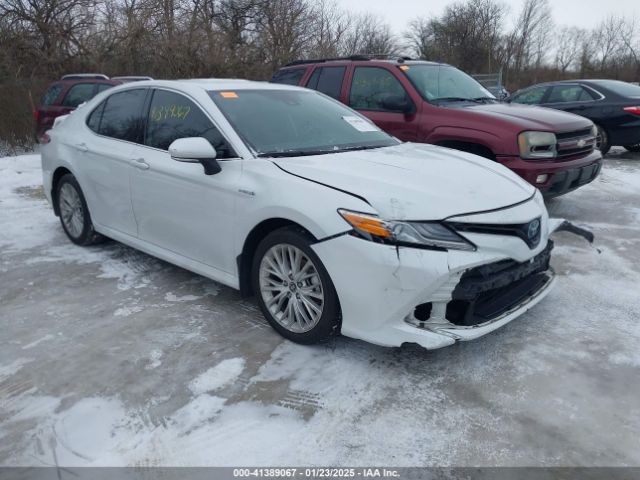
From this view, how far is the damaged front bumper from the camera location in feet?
9.09

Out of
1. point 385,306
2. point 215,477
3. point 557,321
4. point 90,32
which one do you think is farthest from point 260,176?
point 90,32

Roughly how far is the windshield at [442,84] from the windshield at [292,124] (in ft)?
6.96

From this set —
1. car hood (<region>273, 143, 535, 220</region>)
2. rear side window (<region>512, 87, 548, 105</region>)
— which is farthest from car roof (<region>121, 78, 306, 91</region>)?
rear side window (<region>512, 87, 548, 105</region>)

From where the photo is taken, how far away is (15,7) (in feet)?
64.6

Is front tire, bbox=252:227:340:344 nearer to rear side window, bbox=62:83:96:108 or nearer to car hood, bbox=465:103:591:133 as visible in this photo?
car hood, bbox=465:103:591:133

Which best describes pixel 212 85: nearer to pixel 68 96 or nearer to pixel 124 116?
pixel 124 116

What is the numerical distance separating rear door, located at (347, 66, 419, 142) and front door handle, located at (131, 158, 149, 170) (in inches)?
122

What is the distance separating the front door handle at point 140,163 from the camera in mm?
4100

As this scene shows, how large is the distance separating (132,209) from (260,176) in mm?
1517

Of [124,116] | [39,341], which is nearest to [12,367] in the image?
[39,341]

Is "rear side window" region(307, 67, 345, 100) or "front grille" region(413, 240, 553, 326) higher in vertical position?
"rear side window" region(307, 67, 345, 100)

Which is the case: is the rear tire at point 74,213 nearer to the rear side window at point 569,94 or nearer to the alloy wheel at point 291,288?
the alloy wheel at point 291,288

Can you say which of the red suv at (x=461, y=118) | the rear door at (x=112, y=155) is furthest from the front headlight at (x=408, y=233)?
the red suv at (x=461, y=118)

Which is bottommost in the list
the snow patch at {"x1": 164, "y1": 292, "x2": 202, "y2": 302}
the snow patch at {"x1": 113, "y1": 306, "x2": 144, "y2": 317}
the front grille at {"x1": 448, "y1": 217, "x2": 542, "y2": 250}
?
the snow patch at {"x1": 113, "y1": 306, "x2": 144, "y2": 317}
